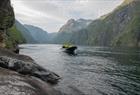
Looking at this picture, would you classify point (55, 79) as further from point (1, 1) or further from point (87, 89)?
point (1, 1)

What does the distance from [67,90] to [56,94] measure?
4.59 metres

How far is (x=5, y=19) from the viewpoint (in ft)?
215

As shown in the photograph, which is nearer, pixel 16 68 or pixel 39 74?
pixel 16 68

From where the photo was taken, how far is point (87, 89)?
35.8 m

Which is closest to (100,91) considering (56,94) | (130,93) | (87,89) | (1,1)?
(87,89)

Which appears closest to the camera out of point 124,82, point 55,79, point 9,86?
point 9,86

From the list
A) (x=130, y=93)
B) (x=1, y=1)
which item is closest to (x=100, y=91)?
(x=130, y=93)

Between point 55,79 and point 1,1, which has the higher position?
point 1,1

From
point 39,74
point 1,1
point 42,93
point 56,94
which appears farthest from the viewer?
point 1,1

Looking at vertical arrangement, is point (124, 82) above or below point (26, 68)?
below

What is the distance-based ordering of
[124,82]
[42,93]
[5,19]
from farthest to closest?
[5,19], [124,82], [42,93]

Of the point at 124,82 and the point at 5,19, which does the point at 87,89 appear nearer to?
the point at 124,82

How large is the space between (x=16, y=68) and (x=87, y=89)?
39.5 feet

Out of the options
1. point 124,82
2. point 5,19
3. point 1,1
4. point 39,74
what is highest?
point 1,1
